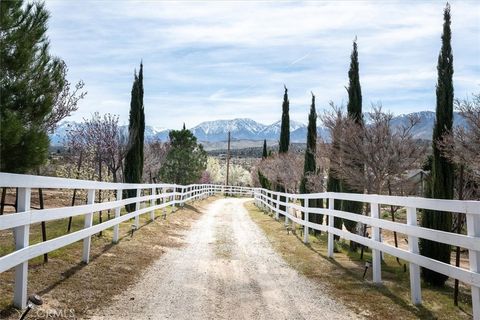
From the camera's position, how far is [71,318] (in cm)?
443

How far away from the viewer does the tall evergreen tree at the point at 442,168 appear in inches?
300

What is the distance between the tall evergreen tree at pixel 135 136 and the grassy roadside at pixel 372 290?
1334 centimetres

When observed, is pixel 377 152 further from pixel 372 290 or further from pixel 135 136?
pixel 135 136

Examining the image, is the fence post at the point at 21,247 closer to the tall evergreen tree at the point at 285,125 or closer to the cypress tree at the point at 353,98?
the cypress tree at the point at 353,98

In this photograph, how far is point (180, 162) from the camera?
124ft

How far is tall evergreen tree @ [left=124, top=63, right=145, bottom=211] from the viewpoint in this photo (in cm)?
2189

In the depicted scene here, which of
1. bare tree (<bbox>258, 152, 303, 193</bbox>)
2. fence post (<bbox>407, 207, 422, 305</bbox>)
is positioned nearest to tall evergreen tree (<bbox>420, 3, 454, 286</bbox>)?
fence post (<bbox>407, 207, 422, 305</bbox>)

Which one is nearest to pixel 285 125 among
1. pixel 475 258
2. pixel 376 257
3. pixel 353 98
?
pixel 353 98

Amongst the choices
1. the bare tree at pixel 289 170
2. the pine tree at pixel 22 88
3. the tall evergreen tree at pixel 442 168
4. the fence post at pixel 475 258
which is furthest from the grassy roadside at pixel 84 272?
the bare tree at pixel 289 170

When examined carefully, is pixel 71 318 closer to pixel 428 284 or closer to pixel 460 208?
pixel 460 208

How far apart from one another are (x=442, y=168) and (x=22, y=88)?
298 inches

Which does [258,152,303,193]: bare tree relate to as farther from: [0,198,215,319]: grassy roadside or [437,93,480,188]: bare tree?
[0,198,215,319]: grassy roadside

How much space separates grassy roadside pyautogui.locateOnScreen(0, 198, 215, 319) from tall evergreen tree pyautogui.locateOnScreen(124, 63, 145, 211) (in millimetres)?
11362

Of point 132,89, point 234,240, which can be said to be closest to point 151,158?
point 132,89
